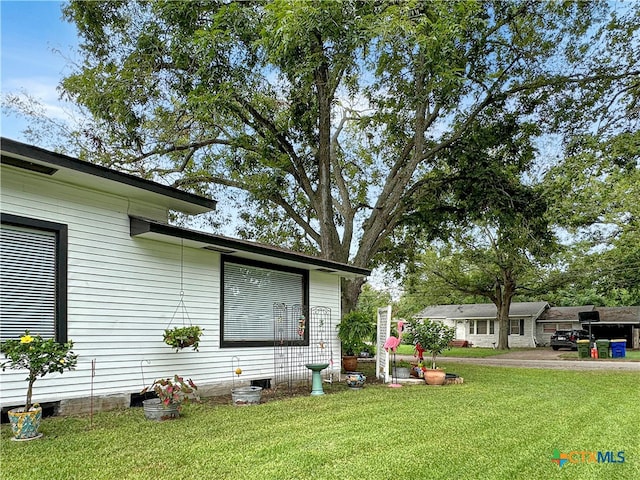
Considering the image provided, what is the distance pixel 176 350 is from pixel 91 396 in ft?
4.63

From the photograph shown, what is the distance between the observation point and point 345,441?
15.8 ft

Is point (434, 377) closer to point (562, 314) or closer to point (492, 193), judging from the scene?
point (492, 193)

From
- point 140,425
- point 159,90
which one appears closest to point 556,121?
point 159,90

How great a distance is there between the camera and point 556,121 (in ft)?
42.4

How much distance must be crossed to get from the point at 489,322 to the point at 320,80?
81.8 feet

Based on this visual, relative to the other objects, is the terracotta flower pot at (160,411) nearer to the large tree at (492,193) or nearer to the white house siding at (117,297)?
the white house siding at (117,297)

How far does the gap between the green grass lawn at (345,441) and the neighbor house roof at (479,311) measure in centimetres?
2459

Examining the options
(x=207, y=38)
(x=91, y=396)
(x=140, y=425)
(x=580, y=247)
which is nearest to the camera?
(x=140, y=425)

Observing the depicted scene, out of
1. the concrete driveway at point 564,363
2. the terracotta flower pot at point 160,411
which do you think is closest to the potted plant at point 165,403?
the terracotta flower pot at point 160,411

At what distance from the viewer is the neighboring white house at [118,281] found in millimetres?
5859

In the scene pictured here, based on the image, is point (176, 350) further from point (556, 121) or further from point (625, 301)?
point (625, 301)

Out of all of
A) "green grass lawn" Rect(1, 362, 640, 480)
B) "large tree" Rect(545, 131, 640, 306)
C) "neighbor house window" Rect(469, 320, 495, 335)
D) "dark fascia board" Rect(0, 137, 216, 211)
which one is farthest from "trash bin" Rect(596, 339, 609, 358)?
"dark fascia board" Rect(0, 137, 216, 211)

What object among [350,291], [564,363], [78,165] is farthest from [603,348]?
[78,165]

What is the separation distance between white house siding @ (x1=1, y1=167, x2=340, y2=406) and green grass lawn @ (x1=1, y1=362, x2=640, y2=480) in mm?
621
